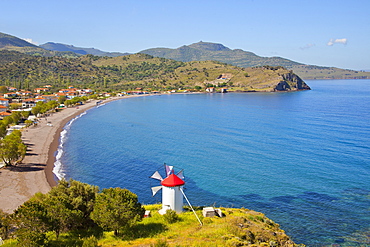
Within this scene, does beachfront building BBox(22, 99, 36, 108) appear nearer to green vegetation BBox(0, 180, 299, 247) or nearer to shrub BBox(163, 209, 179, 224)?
green vegetation BBox(0, 180, 299, 247)

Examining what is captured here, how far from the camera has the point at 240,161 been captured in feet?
164

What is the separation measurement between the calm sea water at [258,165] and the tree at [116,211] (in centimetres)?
1089

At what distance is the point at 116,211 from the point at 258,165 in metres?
33.2

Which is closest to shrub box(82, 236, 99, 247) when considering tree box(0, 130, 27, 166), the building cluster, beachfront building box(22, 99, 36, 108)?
tree box(0, 130, 27, 166)

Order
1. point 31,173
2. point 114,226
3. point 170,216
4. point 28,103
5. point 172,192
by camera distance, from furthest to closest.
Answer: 1. point 28,103
2. point 31,173
3. point 172,192
4. point 170,216
5. point 114,226

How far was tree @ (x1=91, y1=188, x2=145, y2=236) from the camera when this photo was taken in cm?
1838

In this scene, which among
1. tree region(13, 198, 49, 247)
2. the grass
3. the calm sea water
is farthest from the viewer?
the calm sea water

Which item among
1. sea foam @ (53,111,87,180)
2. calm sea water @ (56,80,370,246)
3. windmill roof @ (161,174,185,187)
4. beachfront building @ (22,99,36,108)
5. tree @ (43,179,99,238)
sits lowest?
sea foam @ (53,111,87,180)

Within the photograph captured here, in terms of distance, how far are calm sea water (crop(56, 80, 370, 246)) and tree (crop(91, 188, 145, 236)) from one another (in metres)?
10.9

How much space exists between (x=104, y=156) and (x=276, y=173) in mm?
29670

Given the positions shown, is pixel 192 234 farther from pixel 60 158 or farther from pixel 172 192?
pixel 60 158

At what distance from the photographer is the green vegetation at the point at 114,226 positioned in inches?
676

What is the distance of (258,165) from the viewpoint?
4759 centimetres

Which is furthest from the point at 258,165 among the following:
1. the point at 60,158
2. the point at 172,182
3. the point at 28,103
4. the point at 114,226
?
the point at 28,103
